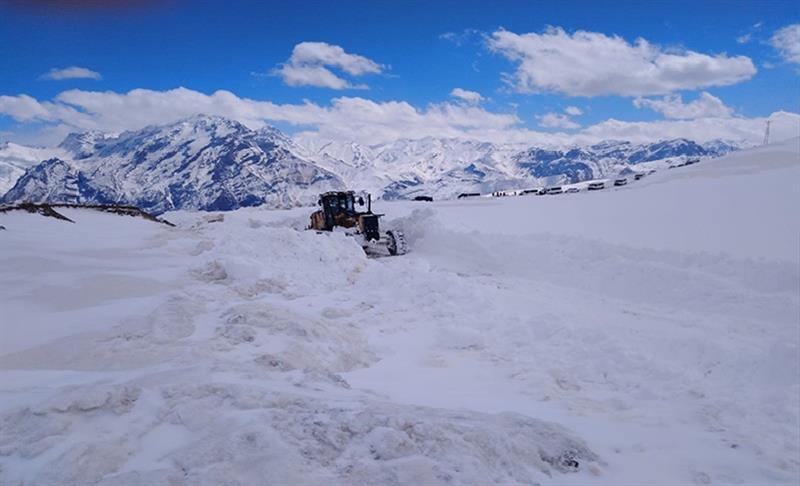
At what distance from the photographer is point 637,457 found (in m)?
5.19

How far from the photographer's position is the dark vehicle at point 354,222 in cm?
2248

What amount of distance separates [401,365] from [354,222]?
1627cm

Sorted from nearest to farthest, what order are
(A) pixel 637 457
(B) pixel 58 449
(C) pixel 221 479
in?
(C) pixel 221 479, (B) pixel 58 449, (A) pixel 637 457

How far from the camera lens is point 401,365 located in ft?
27.2

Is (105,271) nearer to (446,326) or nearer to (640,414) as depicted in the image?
(446,326)

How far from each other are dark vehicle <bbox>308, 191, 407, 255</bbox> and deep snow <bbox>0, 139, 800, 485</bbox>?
5.69m

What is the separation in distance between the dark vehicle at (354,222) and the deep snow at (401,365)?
5687mm

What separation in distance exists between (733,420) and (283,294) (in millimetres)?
9138

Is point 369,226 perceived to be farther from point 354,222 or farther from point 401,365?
point 401,365

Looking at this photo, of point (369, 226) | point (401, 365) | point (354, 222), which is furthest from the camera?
point (354, 222)

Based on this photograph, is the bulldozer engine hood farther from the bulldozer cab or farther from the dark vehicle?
the bulldozer cab

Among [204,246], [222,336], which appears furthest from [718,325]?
[204,246]

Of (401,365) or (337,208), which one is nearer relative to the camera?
(401,365)

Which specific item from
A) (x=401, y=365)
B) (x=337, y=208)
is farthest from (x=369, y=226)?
(x=401, y=365)
